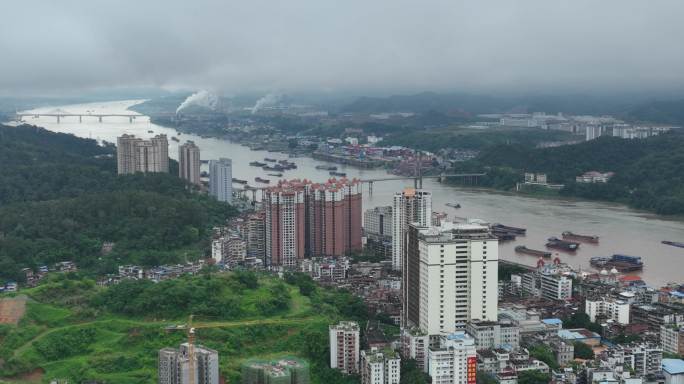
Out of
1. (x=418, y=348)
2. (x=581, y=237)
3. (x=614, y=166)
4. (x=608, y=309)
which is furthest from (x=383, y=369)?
(x=614, y=166)

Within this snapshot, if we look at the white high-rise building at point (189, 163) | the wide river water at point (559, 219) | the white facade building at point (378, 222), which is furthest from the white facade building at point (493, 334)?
the white high-rise building at point (189, 163)

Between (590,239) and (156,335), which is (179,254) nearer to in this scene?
(156,335)

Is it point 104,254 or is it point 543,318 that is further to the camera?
point 104,254

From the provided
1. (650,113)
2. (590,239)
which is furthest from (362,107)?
(590,239)

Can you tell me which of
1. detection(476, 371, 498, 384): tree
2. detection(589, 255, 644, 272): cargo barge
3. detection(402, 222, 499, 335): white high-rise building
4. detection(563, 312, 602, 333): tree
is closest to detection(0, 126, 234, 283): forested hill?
detection(402, 222, 499, 335): white high-rise building

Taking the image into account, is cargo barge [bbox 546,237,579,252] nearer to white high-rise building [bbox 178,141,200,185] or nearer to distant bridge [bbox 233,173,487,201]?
distant bridge [bbox 233,173,487,201]
